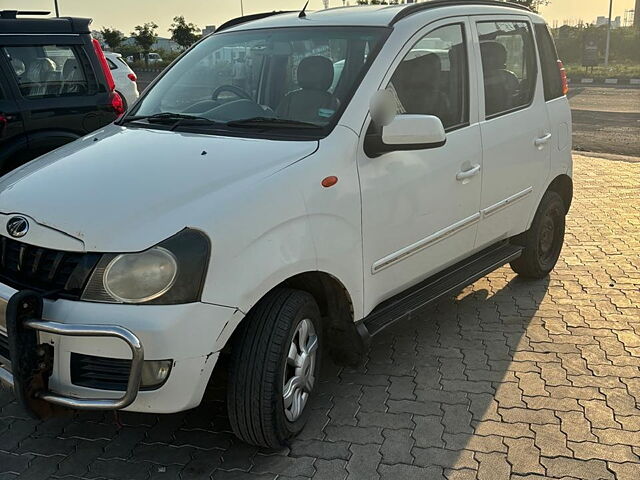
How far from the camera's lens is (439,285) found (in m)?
4.04

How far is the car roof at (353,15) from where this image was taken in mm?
3777

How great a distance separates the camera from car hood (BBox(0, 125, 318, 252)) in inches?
106

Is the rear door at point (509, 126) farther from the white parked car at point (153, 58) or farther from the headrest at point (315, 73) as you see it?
the white parked car at point (153, 58)

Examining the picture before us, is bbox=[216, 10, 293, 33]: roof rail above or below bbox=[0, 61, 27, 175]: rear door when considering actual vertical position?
above

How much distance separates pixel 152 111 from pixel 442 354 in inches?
86.0

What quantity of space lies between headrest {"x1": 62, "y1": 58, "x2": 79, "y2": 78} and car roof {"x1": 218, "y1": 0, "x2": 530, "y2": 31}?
9.32 ft

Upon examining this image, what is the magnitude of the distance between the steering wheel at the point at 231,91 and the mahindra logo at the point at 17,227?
135cm

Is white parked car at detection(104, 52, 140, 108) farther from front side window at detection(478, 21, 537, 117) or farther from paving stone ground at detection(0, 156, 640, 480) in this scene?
paving stone ground at detection(0, 156, 640, 480)

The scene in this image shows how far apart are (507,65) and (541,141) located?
59 cm

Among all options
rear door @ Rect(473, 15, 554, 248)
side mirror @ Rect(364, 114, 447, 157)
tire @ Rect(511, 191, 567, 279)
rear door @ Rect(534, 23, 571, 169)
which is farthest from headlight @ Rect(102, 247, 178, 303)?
rear door @ Rect(534, 23, 571, 169)

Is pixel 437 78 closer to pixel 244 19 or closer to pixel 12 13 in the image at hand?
pixel 244 19

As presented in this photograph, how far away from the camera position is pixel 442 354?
13.7ft

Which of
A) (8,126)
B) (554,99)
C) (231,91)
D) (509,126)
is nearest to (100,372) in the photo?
(231,91)

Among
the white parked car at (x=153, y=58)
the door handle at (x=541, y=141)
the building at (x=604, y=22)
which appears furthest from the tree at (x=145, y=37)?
the door handle at (x=541, y=141)
